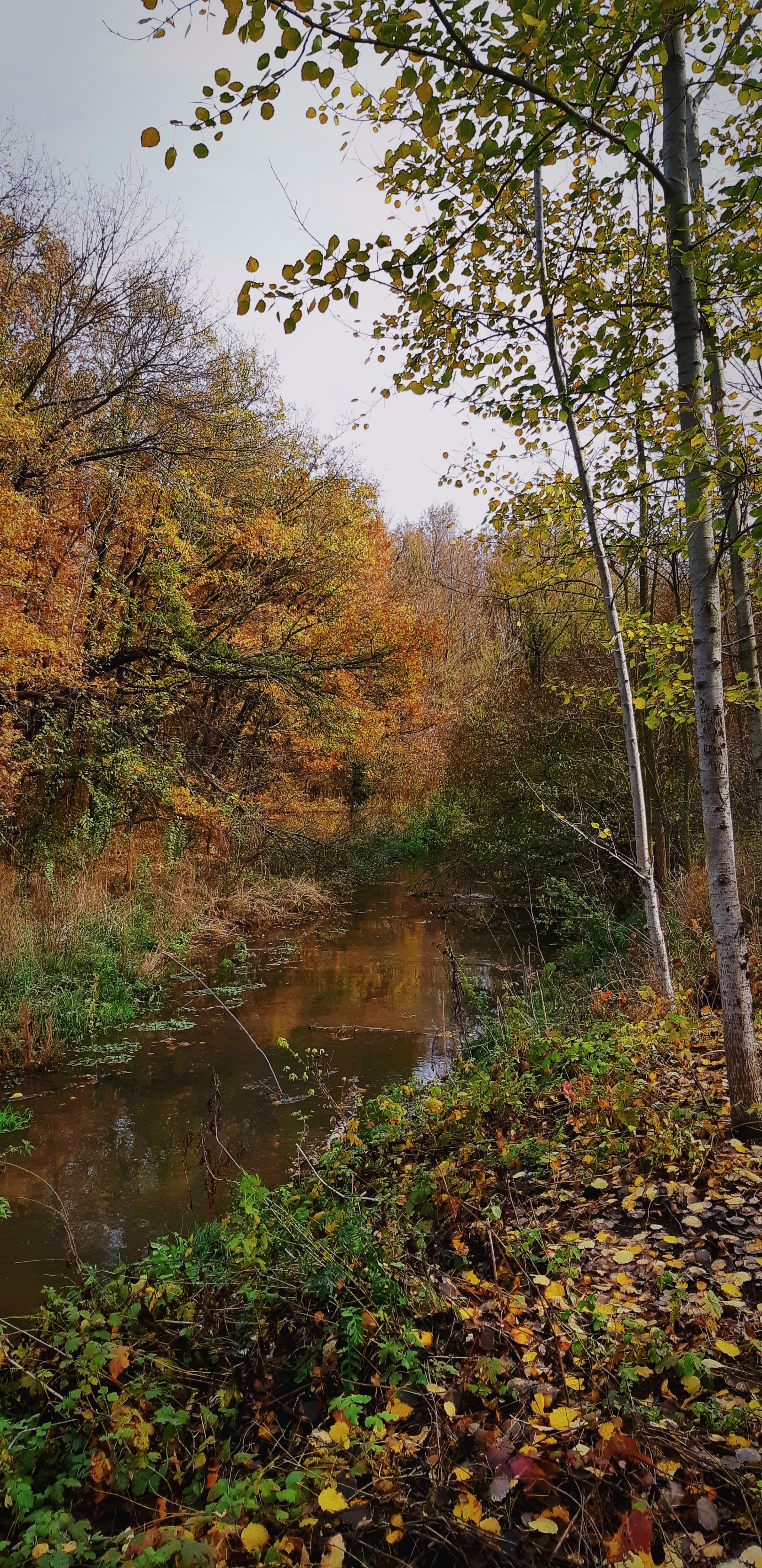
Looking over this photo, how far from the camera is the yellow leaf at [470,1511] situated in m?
2.13

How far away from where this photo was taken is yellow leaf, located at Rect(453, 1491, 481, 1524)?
6.98 ft

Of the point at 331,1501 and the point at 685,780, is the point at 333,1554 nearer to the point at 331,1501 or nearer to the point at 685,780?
the point at 331,1501

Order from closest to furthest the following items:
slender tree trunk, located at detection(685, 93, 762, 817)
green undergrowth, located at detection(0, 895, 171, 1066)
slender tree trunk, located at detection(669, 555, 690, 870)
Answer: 1. slender tree trunk, located at detection(685, 93, 762, 817)
2. green undergrowth, located at detection(0, 895, 171, 1066)
3. slender tree trunk, located at detection(669, 555, 690, 870)

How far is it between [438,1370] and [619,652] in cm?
461

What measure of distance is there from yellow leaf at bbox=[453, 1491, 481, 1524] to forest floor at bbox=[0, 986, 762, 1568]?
1 cm

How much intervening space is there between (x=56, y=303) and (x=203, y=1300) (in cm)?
1158

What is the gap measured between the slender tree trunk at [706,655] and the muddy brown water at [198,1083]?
268 centimetres

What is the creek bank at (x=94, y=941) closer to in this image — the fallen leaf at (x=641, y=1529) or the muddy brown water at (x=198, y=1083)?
the muddy brown water at (x=198, y=1083)

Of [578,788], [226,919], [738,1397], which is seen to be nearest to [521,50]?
[738,1397]

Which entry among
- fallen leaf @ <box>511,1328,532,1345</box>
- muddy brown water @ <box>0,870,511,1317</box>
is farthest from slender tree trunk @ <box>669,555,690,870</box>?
fallen leaf @ <box>511,1328,532,1345</box>

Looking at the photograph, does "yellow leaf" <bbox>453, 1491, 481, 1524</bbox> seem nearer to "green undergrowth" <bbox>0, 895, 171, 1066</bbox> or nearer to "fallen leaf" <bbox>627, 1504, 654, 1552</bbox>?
"fallen leaf" <bbox>627, 1504, 654, 1552</bbox>

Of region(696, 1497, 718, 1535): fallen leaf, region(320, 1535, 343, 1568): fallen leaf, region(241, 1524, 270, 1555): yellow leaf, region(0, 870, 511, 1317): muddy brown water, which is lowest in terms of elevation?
region(0, 870, 511, 1317): muddy brown water

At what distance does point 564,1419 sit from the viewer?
234 centimetres

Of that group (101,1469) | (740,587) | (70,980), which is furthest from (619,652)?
(70,980)
